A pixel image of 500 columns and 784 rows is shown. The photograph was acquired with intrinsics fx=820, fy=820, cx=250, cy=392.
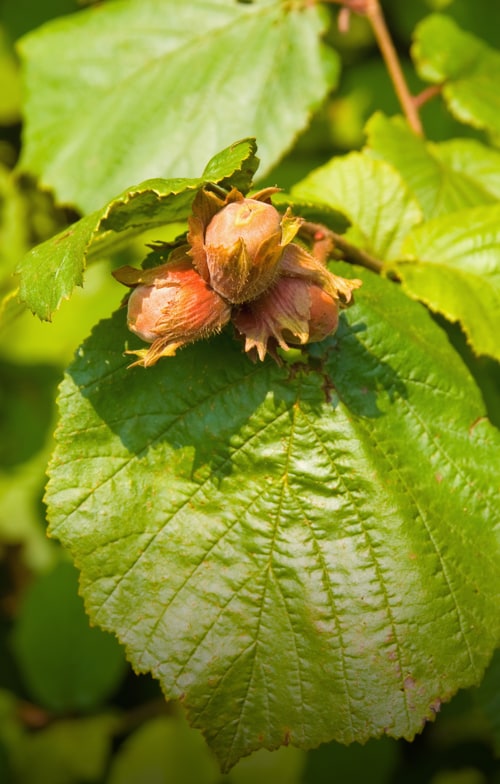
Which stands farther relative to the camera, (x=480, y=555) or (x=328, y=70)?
(x=328, y=70)

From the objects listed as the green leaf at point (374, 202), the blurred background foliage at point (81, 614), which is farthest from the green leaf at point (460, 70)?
the blurred background foliage at point (81, 614)

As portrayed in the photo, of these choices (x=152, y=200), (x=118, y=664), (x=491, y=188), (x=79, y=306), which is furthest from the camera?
(x=79, y=306)

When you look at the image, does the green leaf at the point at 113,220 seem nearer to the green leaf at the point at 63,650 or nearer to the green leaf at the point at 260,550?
the green leaf at the point at 260,550

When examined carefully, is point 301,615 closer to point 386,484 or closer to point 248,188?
point 386,484

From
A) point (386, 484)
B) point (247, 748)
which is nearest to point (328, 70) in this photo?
point (386, 484)

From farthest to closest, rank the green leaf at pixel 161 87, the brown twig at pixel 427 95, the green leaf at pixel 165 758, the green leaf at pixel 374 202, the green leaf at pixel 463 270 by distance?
the green leaf at pixel 165 758 < the brown twig at pixel 427 95 < the green leaf at pixel 161 87 < the green leaf at pixel 374 202 < the green leaf at pixel 463 270

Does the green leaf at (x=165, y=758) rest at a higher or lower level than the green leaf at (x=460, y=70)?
lower
